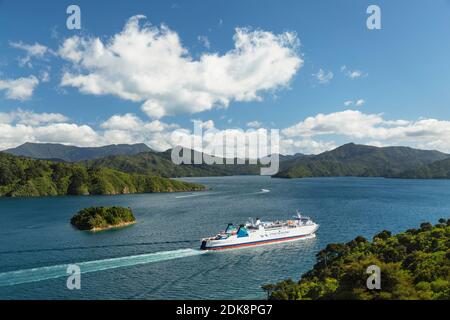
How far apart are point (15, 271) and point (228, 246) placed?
4410 cm

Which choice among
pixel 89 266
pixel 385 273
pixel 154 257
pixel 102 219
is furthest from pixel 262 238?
pixel 385 273

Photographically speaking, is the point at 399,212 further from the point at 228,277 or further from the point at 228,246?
the point at 228,277

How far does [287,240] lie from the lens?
300ft

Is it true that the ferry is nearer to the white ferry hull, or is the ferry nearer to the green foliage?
the white ferry hull

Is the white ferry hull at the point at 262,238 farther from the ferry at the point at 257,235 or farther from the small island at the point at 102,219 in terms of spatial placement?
the small island at the point at 102,219

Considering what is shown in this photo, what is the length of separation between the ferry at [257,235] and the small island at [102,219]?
42.3m

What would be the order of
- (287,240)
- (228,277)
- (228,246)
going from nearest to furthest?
(228,277), (228,246), (287,240)

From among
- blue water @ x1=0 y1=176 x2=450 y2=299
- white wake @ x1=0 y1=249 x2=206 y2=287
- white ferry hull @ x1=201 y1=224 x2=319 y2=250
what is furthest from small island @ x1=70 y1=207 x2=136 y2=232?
white ferry hull @ x1=201 y1=224 x2=319 y2=250

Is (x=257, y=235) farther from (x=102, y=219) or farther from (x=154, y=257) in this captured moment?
(x=102, y=219)

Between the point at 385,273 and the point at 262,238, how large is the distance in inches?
2182

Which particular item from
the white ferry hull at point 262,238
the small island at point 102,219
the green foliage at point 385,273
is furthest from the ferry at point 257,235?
the small island at point 102,219

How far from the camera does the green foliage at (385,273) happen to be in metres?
31.6
